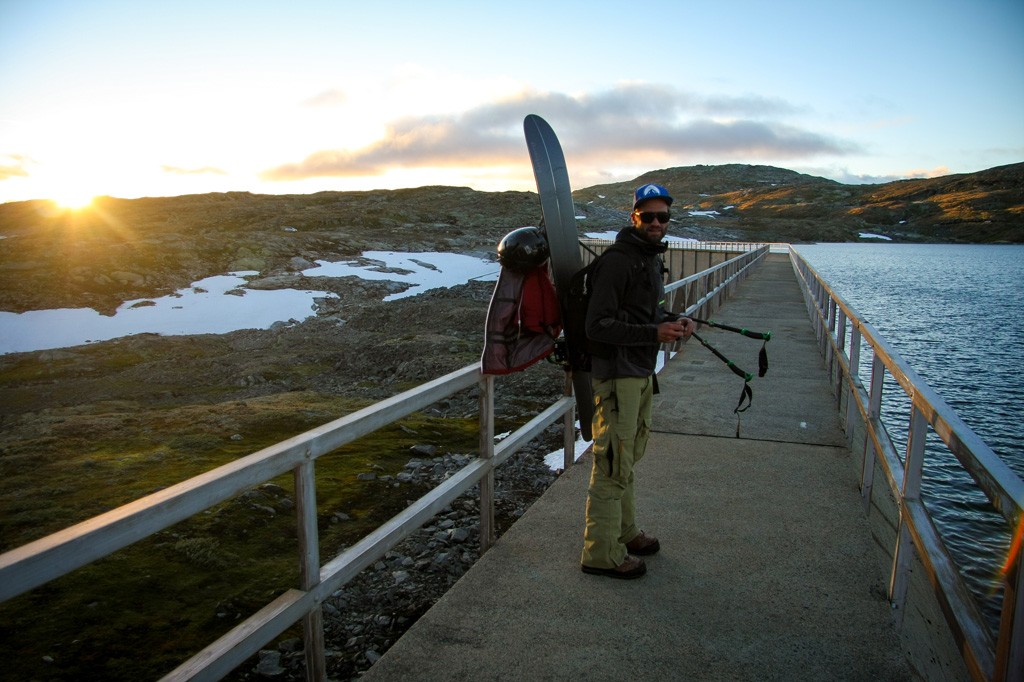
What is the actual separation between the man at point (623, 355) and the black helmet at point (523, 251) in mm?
369

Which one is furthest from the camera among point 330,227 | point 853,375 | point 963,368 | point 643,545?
point 330,227

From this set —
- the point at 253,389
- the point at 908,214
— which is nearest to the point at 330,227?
the point at 253,389

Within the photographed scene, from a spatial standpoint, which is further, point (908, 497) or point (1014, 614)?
point (908, 497)

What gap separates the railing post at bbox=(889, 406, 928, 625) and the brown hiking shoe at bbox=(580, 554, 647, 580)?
1224mm

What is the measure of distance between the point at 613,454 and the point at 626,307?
76cm

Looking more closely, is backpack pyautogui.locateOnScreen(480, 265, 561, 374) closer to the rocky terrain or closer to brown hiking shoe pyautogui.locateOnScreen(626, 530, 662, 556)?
brown hiking shoe pyautogui.locateOnScreen(626, 530, 662, 556)

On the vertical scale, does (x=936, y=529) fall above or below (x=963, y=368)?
above

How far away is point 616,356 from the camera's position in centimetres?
363

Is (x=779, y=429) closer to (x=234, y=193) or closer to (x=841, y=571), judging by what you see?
(x=841, y=571)

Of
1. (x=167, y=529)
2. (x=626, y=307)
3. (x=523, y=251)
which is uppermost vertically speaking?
(x=523, y=251)

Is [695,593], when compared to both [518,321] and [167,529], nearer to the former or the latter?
[518,321]

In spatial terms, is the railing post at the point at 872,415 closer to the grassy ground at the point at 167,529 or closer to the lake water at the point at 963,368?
the lake water at the point at 963,368

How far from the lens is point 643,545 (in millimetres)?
4062

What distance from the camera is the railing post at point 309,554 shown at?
2.53 meters
